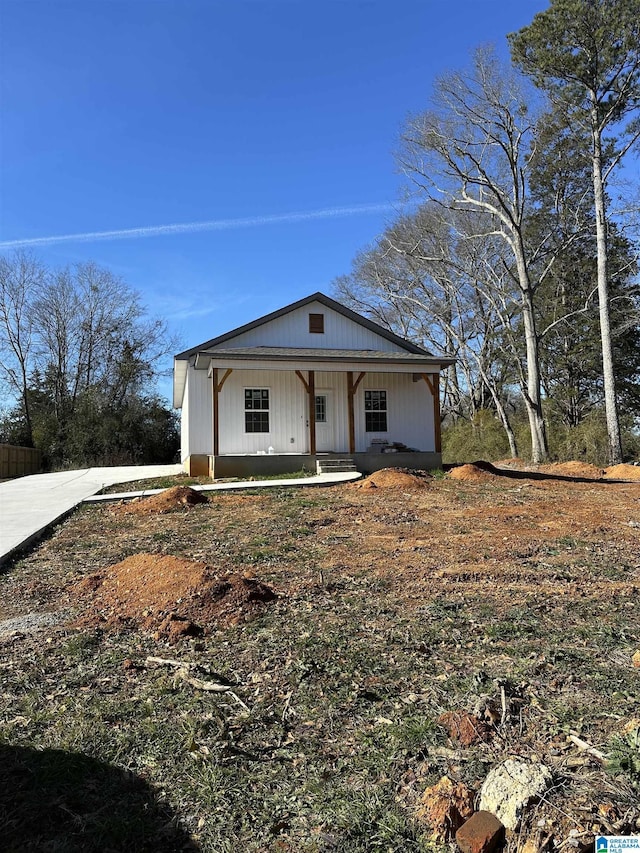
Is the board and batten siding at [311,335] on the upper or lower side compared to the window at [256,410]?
upper

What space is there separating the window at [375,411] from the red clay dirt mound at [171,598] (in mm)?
12050

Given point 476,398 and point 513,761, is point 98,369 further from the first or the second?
point 513,761

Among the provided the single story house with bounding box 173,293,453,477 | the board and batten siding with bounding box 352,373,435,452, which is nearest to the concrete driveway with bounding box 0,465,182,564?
the single story house with bounding box 173,293,453,477

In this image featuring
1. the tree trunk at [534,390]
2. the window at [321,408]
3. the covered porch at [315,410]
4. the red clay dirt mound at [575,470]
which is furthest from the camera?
the tree trunk at [534,390]

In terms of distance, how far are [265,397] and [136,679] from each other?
13056 mm

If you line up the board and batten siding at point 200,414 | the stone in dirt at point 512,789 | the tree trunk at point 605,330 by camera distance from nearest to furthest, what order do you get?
the stone in dirt at point 512,789
the board and batten siding at point 200,414
the tree trunk at point 605,330

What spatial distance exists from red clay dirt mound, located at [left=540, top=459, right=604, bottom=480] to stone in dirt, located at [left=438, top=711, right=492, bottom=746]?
13.8 m

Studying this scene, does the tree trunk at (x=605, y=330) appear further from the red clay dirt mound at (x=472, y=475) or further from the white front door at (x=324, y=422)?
the white front door at (x=324, y=422)

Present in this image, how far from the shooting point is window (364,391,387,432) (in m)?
17.0

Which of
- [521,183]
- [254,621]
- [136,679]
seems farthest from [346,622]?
[521,183]

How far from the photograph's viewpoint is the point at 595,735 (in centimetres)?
254

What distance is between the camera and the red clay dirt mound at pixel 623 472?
1500 centimetres

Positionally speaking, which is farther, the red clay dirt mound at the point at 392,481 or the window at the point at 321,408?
the window at the point at 321,408

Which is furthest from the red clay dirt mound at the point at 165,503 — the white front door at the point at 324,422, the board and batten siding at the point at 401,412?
the board and batten siding at the point at 401,412
